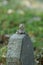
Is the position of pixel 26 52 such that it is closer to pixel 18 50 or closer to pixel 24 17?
pixel 18 50

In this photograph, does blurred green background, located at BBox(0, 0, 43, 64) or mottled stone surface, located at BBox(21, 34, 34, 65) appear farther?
blurred green background, located at BBox(0, 0, 43, 64)

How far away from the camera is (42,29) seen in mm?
11742

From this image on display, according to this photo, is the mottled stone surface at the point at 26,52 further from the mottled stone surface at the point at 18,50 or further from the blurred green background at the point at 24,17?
the blurred green background at the point at 24,17

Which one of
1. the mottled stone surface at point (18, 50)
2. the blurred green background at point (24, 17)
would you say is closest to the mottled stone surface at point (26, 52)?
the mottled stone surface at point (18, 50)

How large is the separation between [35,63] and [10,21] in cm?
514

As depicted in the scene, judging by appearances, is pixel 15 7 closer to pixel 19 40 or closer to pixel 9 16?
pixel 9 16

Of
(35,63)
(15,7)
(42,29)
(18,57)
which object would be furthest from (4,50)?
(15,7)

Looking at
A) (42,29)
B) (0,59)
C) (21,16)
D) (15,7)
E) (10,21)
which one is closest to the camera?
(0,59)

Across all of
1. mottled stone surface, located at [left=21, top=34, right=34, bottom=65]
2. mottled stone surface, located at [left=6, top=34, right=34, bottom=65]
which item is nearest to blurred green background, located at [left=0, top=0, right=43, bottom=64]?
mottled stone surface, located at [left=21, top=34, right=34, bottom=65]

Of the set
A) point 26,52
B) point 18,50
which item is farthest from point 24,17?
point 18,50

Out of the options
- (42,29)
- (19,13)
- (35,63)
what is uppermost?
(19,13)

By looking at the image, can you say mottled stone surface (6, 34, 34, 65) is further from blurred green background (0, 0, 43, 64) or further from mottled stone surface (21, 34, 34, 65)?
blurred green background (0, 0, 43, 64)

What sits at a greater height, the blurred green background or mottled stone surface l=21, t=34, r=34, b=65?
the blurred green background

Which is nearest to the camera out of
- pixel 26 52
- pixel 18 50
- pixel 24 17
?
pixel 18 50
